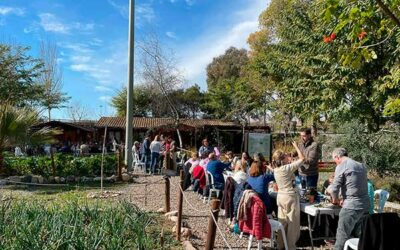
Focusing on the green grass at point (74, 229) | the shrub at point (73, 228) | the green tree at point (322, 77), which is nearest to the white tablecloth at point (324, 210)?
the green grass at point (74, 229)

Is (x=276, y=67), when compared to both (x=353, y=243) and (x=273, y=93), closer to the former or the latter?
(x=273, y=93)

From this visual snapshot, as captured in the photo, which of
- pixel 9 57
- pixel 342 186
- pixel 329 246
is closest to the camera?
pixel 342 186

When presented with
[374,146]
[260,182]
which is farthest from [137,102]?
[260,182]

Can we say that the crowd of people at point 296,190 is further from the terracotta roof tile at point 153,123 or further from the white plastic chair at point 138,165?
the terracotta roof tile at point 153,123

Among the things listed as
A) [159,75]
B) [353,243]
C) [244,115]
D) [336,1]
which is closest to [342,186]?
[353,243]

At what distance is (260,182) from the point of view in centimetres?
651

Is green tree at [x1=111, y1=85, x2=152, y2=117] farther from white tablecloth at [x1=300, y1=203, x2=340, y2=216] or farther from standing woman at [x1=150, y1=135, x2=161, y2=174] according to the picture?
white tablecloth at [x1=300, y1=203, x2=340, y2=216]

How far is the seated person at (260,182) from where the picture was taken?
256 inches

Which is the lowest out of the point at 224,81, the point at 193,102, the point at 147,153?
the point at 147,153

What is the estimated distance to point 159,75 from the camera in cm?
2897

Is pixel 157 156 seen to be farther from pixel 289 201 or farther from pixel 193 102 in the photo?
pixel 193 102

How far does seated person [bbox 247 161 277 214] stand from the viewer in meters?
6.51

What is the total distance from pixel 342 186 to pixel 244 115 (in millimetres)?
31031

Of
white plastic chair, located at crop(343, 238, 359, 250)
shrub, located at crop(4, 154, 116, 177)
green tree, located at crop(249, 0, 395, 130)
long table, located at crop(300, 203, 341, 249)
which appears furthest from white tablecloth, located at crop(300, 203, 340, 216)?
shrub, located at crop(4, 154, 116, 177)
